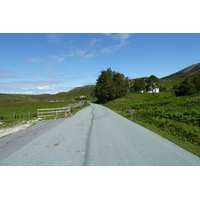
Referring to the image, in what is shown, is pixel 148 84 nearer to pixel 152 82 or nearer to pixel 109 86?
pixel 152 82

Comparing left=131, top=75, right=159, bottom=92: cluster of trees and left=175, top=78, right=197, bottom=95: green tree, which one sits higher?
left=131, top=75, right=159, bottom=92: cluster of trees

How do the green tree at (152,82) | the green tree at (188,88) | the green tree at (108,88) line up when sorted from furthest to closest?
1. the green tree at (152,82)
2. the green tree at (108,88)
3. the green tree at (188,88)

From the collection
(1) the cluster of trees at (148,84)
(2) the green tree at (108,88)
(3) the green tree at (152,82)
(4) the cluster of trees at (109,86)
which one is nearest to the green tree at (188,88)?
(3) the green tree at (152,82)

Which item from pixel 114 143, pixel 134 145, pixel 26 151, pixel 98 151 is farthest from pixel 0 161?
pixel 134 145

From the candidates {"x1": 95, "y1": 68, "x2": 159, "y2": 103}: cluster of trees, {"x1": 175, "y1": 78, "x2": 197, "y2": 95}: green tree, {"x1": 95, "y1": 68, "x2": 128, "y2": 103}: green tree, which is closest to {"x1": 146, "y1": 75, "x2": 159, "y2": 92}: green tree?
{"x1": 95, "y1": 68, "x2": 159, "y2": 103}: cluster of trees

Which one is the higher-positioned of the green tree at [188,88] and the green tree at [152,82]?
the green tree at [152,82]

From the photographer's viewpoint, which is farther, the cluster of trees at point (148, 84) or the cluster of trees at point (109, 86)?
the cluster of trees at point (148, 84)

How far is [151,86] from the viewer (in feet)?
261

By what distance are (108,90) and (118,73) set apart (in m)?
18.6

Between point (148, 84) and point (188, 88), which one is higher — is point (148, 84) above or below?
above

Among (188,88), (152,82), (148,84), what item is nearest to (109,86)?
(148,84)

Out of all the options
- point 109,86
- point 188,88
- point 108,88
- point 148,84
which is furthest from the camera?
point 148,84

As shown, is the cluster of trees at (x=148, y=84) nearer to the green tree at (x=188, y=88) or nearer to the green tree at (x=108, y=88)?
the green tree at (x=108, y=88)

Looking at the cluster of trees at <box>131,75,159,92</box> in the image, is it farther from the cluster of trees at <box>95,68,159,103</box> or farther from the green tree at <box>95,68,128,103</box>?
the green tree at <box>95,68,128,103</box>
